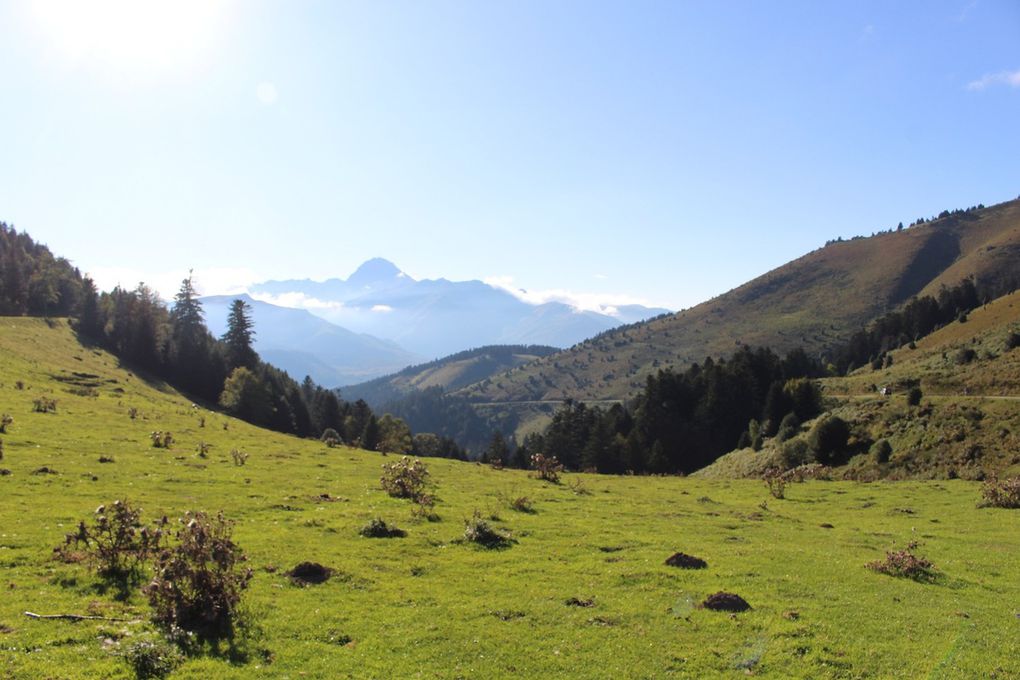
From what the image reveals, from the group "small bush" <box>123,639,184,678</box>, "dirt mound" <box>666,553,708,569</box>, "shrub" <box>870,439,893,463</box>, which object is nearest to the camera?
"small bush" <box>123,639,184,678</box>

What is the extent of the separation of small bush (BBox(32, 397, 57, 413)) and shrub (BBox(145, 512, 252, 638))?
41186mm

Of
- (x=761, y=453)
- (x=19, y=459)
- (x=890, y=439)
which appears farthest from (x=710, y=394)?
(x=19, y=459)

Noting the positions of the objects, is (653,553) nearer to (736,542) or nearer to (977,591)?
(736,542)

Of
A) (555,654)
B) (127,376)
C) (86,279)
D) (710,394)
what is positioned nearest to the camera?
(555,654)

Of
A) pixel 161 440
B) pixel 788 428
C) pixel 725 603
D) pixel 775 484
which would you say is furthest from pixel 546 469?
pixel 788 428

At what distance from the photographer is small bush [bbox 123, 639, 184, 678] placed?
984 cm

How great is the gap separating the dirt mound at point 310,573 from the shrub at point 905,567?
1728cm

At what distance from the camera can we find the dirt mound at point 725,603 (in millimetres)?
14555

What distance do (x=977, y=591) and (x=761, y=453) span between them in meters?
53.6

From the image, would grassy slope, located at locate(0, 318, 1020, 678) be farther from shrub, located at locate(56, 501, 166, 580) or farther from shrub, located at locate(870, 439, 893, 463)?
shrub, located at locate(870, 439, 893, 463)

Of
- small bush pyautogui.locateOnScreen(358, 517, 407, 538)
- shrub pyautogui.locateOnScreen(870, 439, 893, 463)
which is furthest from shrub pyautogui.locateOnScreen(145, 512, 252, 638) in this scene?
shrub pyautogui.locateOnScreen(870, 439, 893, 463)

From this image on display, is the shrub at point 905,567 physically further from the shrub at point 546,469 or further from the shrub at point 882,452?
the shrub at point 882,452

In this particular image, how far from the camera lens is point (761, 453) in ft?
222

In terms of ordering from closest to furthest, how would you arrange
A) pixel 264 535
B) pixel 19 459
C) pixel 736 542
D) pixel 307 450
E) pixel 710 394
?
pixel 264 535
pixel 736 542
pixel 19 459
pixel 307 450
pixel 710 394
